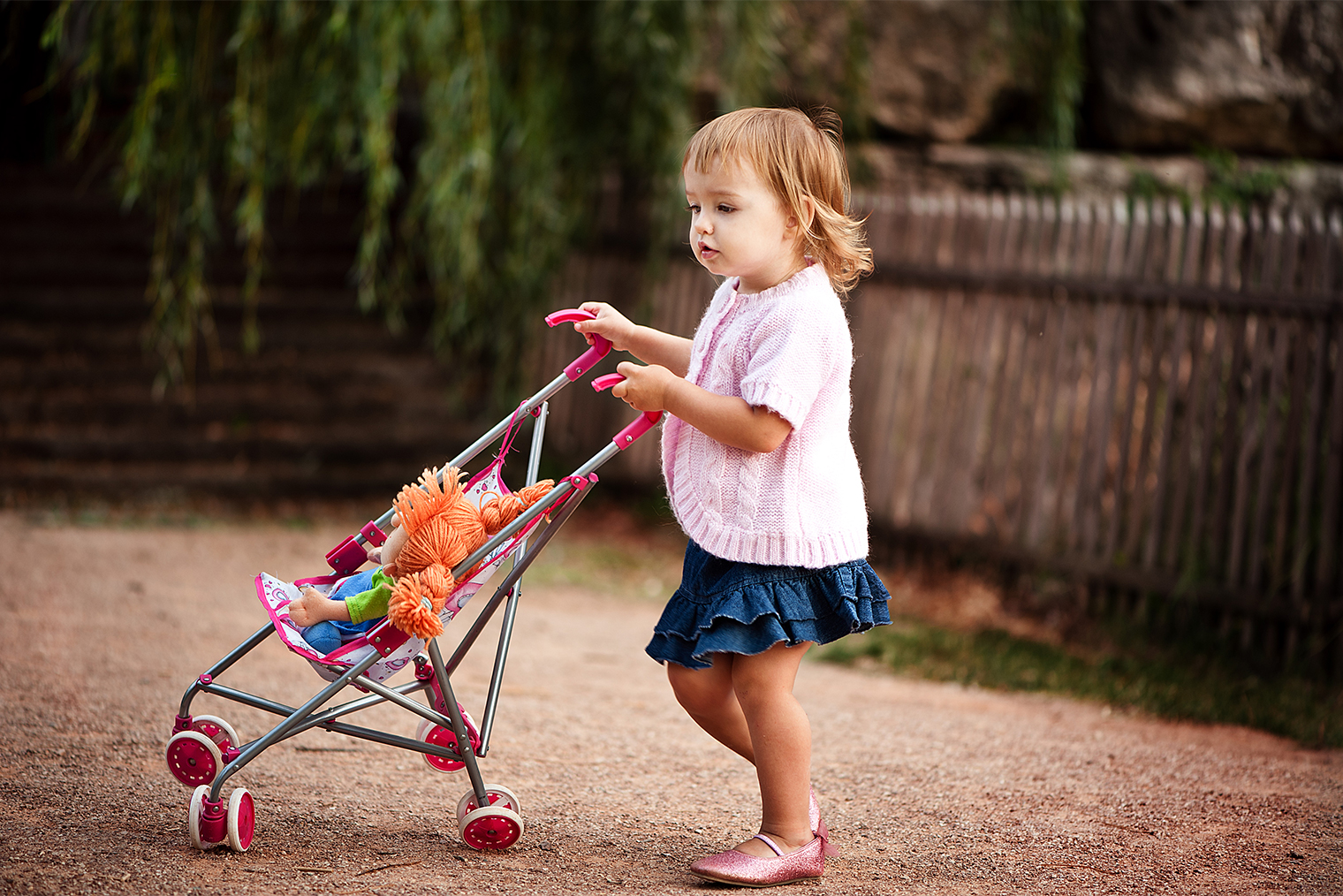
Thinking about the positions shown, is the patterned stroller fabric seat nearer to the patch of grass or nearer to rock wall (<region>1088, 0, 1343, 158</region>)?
the patch of grass

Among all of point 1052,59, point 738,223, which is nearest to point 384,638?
point 738,223

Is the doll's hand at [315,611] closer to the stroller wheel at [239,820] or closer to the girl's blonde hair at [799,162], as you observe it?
the stroller wheel at [239,820]

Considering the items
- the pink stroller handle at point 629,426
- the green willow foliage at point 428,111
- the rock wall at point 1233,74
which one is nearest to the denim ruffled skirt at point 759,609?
the pink stroller handle at point 629,426

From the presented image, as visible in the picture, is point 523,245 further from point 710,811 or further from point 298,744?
point 710,811

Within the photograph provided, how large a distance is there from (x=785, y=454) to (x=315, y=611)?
104 cm

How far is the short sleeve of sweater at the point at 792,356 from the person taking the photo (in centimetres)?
248

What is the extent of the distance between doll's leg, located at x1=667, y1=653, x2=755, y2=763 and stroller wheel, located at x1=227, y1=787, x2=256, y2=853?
36.1 inches

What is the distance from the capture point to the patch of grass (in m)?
4.32

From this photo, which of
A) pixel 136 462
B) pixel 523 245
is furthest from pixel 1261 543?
pixel 136 462

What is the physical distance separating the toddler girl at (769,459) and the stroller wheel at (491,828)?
0.42 metres

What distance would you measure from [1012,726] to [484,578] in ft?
7.12

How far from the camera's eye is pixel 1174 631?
16.9 feet

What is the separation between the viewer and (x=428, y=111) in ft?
19.8

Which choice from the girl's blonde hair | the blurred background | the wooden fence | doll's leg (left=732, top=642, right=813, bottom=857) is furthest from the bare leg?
the blurred background
